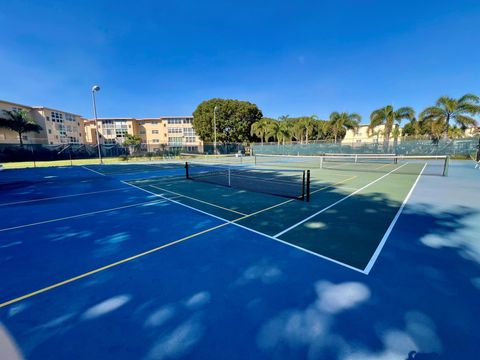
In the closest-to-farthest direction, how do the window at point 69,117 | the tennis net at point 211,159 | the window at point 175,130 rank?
the tennis net at point 211,159 → the window at point 69,117 → the window at point 175,130

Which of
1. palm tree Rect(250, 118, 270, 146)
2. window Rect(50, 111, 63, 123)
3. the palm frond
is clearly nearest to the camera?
the palm frond

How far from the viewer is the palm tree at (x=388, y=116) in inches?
1190

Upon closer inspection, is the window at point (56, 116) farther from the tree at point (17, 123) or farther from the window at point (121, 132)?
the window at point (121, 132)

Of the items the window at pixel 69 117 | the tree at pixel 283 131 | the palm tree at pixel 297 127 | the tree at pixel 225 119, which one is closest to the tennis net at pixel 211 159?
the tree at pixel 225 119

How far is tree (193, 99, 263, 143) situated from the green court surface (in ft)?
127

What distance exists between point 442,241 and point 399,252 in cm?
131

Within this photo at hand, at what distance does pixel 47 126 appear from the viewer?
147 feet

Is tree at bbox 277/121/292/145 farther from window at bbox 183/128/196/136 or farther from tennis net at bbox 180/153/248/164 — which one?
window at bbox 183/128/196/136

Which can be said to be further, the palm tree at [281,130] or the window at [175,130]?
the window at [175,130]

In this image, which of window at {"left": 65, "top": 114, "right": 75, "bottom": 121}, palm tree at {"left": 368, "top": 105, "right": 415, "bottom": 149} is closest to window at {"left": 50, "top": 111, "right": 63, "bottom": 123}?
window at {"left": 65, "top": 114, "right": 75, "bottom": 121}

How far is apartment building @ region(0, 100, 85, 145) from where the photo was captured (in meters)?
38.2

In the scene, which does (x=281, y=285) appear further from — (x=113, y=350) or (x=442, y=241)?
(x=442, y=241)

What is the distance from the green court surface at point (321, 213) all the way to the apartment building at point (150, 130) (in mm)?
53422

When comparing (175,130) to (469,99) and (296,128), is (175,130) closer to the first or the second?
(296,128)
